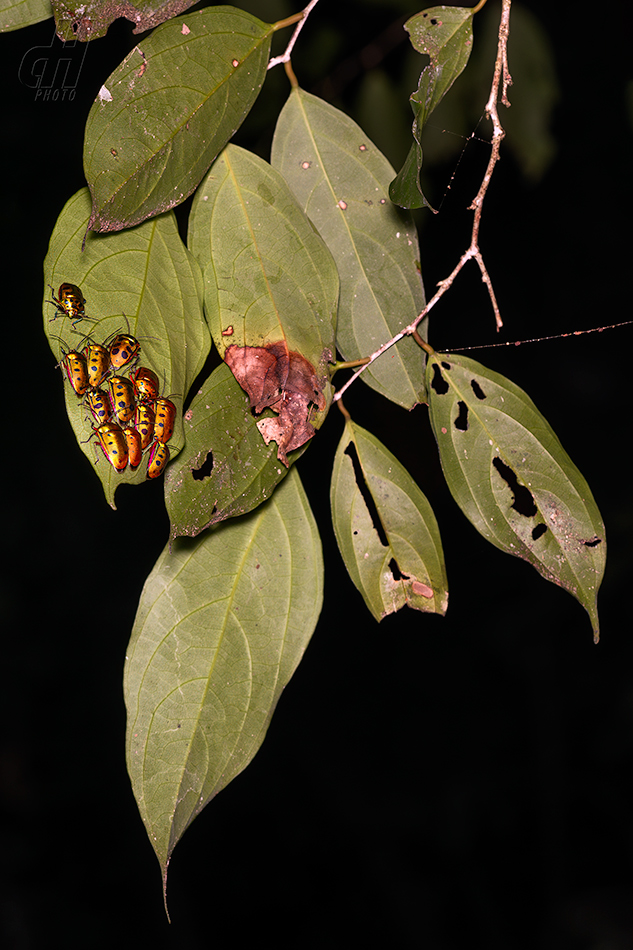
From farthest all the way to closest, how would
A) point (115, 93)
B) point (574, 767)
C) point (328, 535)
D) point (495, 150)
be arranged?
point (574, 767), point (328, 535), point (495, 150), point (115, 93)

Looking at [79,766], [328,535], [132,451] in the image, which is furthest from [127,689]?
[79,766]

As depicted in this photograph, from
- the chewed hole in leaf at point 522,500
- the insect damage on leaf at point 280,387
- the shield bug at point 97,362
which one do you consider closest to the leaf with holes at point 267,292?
the insect damage on leaf at point 280,387

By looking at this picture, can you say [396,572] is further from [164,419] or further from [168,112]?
[168,112]

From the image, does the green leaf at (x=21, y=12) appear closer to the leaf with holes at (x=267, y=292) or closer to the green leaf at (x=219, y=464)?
the leaf with holes at (x=267, y=292)

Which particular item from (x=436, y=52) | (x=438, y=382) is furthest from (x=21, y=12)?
(x=438, y=382)

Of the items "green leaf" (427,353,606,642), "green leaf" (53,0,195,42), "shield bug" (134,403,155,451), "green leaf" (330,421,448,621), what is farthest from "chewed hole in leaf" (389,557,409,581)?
"green leaf" (53,0,195,42)

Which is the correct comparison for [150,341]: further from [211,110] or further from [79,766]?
[79,766]

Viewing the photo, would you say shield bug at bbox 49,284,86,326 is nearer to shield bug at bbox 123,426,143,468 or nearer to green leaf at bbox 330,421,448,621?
shield bug at bbox 123,426,143,468
